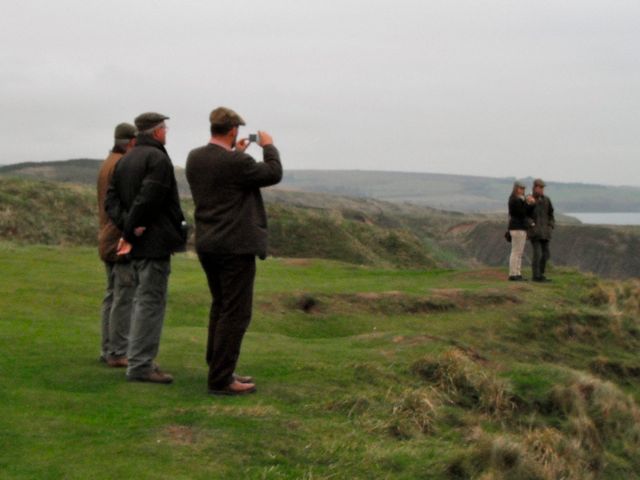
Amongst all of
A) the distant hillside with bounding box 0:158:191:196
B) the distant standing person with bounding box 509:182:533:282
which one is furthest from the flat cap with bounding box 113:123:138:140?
the distant hillside with bounding box 0:158:191:196

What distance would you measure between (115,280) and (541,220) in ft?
49.7

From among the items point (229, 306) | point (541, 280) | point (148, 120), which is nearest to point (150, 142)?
point (148, 120)

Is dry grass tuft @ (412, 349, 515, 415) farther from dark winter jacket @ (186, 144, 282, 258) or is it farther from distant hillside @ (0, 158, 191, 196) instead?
distant hillside @ (0, 158, 191, 196)

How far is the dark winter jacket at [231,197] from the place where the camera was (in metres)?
9.88

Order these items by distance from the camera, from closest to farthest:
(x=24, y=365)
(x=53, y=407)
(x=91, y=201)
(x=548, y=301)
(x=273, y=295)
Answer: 1. (x=53, y=407)
2. (x=24, y=365)
3. (x=273, y=295)
4. (x=548, y=301)
5. (x=91, y=201)

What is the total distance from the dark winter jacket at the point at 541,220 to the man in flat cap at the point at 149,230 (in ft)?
49.5

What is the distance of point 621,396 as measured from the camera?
13766mm

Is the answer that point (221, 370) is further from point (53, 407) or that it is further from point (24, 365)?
point (24, 365)

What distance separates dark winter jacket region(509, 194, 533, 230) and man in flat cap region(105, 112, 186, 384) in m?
14.5

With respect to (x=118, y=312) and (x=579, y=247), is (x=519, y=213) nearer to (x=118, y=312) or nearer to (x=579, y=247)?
(x=118, y=312)

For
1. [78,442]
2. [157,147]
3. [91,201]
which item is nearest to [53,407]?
[78,442]

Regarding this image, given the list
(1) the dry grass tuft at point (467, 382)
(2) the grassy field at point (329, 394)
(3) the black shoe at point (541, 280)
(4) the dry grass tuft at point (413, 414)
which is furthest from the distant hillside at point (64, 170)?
(4) the dry grass tuft at point (413, 414)

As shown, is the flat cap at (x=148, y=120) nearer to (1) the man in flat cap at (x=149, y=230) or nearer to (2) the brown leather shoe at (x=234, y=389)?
(1) the man in flat cap at (x=149, y=230)

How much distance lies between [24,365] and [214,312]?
233cm
